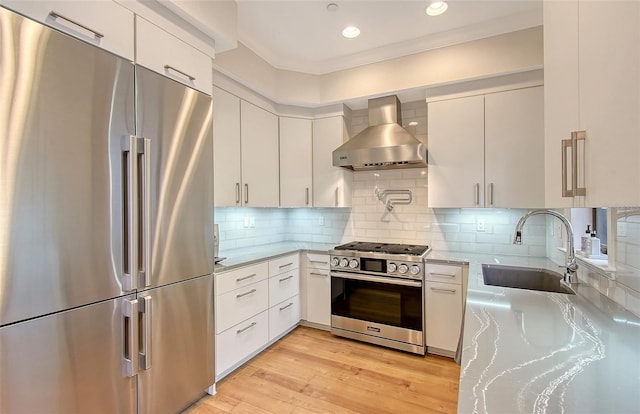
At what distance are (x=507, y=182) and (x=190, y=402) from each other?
293 cm

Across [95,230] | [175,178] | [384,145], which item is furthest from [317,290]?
[95,230]

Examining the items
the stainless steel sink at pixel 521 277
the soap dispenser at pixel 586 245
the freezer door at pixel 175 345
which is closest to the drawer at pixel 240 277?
the freezer door at pixel 175 345

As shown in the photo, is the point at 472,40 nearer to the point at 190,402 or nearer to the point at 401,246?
the point at 401,246

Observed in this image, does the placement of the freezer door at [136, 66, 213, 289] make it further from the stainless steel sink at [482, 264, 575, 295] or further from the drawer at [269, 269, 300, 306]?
the stainless steel sink at [482, 264, 575, 295]

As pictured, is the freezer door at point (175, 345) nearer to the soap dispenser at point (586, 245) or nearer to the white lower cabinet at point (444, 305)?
the white lower cabinet at point (444, 305)

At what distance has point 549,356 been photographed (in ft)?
2.74

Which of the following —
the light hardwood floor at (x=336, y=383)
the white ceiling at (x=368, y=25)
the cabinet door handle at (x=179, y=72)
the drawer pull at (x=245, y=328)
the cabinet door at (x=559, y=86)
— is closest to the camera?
the cabinet door at (x=559, y=86)

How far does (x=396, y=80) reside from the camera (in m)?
2.79

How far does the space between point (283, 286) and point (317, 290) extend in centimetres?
41

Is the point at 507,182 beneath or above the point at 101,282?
above

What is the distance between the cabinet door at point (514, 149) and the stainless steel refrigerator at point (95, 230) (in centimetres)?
237

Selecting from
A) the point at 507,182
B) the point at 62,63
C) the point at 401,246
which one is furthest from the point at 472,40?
the point at 62,63

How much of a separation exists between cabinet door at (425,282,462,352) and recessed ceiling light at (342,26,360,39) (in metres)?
2.29

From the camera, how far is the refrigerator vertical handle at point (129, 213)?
1.47 meters
